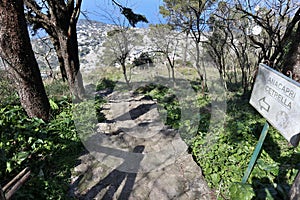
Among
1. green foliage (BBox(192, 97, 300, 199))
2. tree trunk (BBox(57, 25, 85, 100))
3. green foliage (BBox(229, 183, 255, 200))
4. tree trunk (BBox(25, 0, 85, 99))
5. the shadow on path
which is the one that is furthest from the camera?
tree trunk (BBox(57, 25, 85, 100))

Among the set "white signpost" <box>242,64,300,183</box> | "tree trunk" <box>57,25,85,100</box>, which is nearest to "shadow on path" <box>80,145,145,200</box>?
"white signpost" <box>242,64,300,183</box>

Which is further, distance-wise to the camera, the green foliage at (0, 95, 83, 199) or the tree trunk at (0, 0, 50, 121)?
the tree trunk at (0, 0, 50, 121)

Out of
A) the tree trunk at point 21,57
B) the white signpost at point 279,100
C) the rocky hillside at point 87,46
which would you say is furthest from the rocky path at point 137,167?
the rocky hillside at point 87,46

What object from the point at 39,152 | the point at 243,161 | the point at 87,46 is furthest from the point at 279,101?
the point at 87,46

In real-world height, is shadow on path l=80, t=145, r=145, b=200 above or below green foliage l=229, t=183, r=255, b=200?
below

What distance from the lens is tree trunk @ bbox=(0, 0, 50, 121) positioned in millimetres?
3154

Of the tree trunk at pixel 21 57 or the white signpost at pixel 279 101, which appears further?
the tree trunk at pixel 21 57

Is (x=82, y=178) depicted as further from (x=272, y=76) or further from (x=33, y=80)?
(x=272, y=76)

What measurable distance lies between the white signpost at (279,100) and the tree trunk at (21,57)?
3.49 metres

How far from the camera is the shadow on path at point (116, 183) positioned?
2.56m

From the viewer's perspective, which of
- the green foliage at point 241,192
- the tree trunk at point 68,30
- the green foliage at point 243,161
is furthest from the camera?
the tree trunk at point 68,30

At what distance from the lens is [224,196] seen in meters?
2.46

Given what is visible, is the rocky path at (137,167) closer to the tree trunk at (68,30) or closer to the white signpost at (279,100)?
the white signpost at (279,100)

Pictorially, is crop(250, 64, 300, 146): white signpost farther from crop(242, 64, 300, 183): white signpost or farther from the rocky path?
the rocky path
